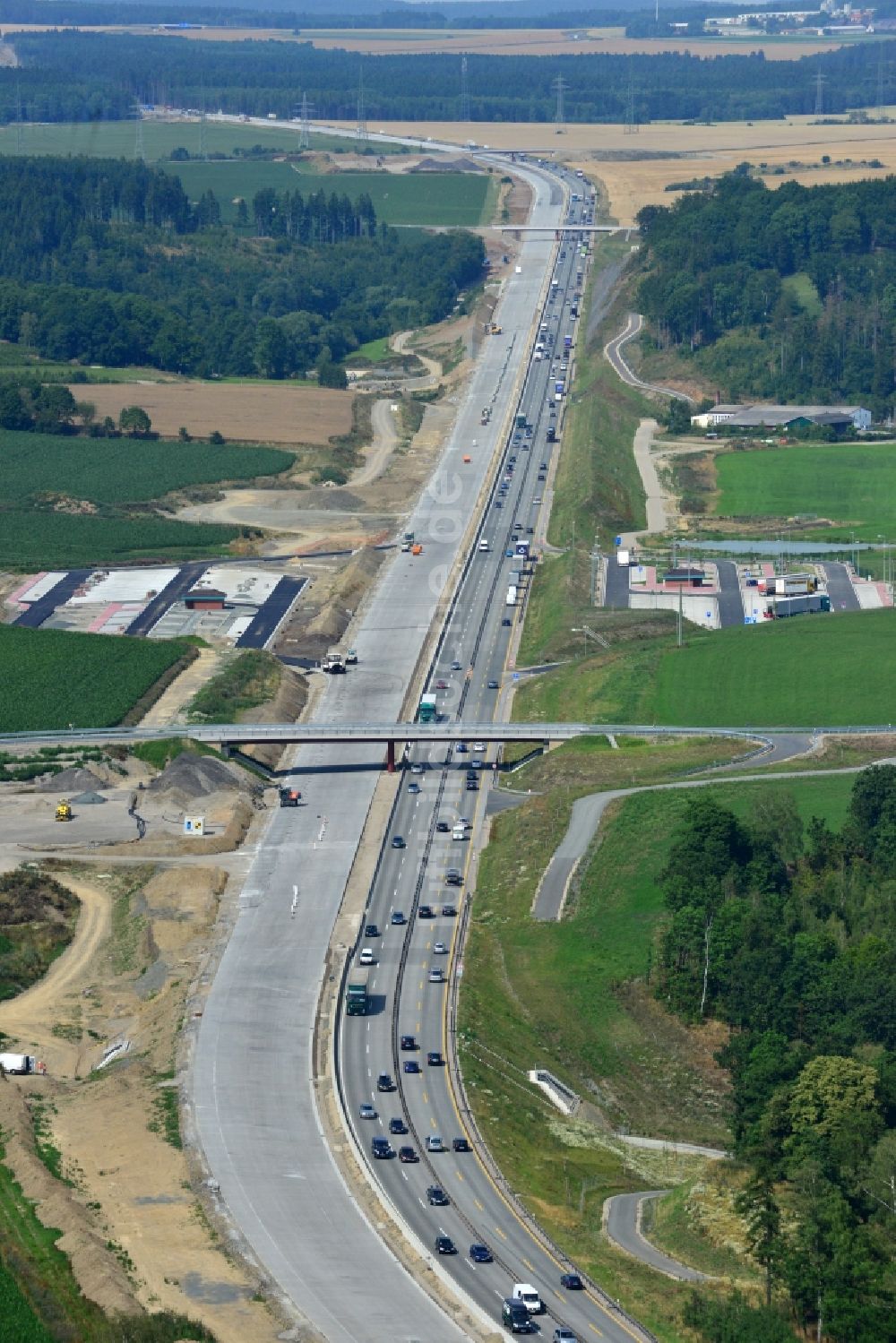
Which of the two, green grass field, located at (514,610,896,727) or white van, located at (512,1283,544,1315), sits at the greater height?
white van, located at (512,1283,544,1315)

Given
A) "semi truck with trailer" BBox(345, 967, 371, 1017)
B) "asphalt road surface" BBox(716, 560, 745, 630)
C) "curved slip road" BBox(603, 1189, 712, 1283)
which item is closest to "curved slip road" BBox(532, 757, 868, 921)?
"semi truck with trailer" BBox(345, 967, 371, 1017)

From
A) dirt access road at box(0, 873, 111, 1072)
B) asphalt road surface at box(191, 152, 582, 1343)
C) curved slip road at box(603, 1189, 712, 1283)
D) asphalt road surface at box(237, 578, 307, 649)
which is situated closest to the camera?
asphalt road surface at box(191, 152, 582, 1343)

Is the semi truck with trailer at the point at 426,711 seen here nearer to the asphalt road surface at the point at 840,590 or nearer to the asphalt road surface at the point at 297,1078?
the asphalt road surface at the point at 297,1078

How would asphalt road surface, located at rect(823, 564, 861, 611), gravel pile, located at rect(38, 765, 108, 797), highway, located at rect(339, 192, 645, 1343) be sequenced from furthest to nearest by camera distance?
asphalt road surface, located at rect(823, 564, 861, 611) < gravel pile, located at rect(38, 765, 108, 797) < highway, located at rect(339, 192, 645, 1343)

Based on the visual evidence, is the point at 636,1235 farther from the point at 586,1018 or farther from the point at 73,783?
the point at 73,783

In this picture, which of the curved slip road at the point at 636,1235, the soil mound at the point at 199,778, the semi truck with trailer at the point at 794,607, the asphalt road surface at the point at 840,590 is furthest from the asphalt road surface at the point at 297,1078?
the asphalt road surface at the point at 840,590

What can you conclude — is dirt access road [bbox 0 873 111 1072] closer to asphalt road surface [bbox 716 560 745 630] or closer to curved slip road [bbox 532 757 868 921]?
curved slip road [bbox 532 757 868 921]

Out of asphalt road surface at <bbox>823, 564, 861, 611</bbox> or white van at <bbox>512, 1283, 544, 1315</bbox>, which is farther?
asphalt road surface at <bbox>823, 564, 861, 611</bbox>

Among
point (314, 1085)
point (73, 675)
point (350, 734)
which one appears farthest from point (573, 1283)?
point (73, 675)
